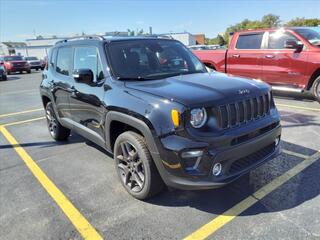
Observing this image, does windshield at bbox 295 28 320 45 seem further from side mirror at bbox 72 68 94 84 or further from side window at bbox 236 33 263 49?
side mirror at bbox 72 68 94 84

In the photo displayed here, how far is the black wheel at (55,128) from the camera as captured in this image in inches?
225

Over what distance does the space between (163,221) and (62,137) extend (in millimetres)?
3476

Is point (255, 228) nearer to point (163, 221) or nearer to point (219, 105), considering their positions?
point (163, 221)

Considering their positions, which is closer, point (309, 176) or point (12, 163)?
point (309, 176)

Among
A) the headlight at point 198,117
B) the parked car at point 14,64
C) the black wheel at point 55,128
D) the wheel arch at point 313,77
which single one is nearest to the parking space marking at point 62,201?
the black wheel at point 55,128

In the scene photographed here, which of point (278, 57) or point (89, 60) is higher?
point (89, 60)

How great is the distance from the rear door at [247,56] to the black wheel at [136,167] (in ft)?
21.1

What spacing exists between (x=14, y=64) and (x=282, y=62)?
25.1 m

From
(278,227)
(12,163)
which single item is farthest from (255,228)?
(12,163)

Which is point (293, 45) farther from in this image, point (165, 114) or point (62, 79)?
point (165, 114)

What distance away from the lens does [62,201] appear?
3.59 meters

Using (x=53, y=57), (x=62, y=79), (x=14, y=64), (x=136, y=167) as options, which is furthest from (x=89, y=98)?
(x=14, y=64)

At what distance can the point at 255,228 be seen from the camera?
2.88 meters

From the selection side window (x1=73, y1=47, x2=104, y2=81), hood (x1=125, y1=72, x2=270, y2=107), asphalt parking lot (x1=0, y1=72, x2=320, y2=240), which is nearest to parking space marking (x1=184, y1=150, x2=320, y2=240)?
asphalt parking lot (x1=0, y1=72, x2=320, y2=240)
